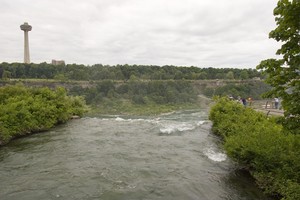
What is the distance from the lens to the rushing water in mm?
12211

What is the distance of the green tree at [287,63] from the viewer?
334 inches

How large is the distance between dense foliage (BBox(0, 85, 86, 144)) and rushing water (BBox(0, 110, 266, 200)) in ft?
5.07

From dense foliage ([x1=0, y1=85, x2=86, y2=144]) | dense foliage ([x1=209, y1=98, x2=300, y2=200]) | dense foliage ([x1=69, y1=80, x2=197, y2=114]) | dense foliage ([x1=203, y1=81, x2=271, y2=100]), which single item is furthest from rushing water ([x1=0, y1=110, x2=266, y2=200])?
dense foliage ([x1=203, y1=81, x2=271, y2=100])

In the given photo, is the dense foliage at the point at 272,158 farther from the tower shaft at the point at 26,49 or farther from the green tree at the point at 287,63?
the tower shaft at the point at 26,49

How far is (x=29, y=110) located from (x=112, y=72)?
10838 centimetres

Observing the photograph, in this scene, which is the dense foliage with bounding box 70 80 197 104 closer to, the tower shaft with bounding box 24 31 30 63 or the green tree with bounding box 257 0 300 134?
the tower shaft with bounding box 24 31 30 63

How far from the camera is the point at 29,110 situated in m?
27.6

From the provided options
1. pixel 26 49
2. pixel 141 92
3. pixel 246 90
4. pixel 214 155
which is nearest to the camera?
pixel 214 155

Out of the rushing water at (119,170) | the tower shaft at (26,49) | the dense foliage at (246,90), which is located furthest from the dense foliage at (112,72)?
the rushing water at (119,170)

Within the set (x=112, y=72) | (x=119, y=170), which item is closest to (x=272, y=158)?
(x=119, y=170)

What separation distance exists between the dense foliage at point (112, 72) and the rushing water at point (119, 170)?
327 ft

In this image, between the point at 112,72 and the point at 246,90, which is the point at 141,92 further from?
the point at 246,90

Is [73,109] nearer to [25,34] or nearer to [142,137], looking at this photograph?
[142,137]

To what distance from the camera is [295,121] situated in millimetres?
9109
